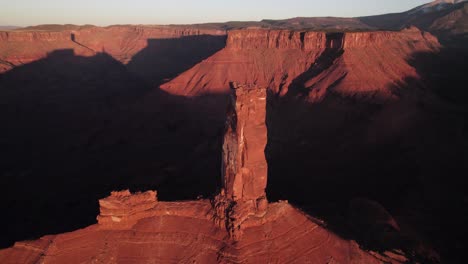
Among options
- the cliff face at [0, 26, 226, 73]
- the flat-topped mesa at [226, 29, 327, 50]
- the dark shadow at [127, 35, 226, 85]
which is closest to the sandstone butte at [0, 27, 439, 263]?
the flat-topped mesa at [226, 29, 327, 50]

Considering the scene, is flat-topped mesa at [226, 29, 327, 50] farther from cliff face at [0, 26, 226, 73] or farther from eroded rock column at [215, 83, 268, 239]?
eroded rock column at [215, 83, 268, 239]

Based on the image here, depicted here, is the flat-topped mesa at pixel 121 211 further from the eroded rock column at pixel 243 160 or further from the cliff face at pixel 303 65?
the cliff face at pixel 303 65

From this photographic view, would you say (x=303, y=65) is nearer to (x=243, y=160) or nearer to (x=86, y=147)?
(x=86, y=147)

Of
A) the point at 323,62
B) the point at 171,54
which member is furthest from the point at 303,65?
the point at 171,54

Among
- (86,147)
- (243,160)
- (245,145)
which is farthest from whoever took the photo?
(86,147)

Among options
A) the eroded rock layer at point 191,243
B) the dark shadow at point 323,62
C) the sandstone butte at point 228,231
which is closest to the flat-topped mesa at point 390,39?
the dark shadow at point 323,62

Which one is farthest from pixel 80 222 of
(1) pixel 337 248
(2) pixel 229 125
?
(1) pixel 337 248
